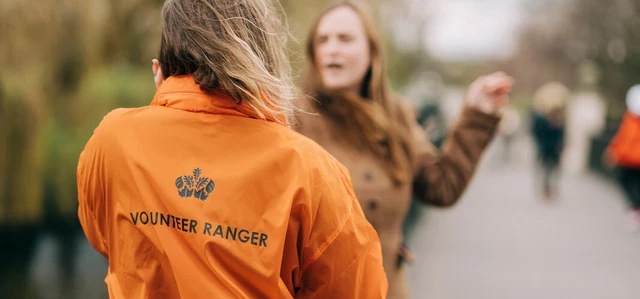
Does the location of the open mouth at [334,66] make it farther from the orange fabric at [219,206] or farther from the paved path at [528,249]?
the paved path at [528,249]

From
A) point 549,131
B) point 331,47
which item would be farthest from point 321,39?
point 549,131

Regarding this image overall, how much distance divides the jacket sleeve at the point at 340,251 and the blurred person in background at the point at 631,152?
886cm

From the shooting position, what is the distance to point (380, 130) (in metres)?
2.93

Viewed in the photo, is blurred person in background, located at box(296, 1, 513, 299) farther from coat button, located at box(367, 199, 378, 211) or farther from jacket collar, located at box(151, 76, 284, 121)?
jacket collar, located at box(151, 76, 284, 121)

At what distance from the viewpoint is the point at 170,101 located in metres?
1.76

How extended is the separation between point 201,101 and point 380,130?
1285 mm

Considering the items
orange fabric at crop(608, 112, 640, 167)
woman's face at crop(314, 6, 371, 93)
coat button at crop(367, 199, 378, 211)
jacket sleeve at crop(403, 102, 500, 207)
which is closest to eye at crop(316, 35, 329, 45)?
woman's face at crop(314, 6, 371, 93)

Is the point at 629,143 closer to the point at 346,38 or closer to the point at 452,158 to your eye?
the point at 452,158

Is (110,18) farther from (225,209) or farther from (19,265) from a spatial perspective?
(225,209)

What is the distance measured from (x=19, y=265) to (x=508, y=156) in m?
16.5

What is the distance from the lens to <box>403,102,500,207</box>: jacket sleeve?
10.2 feet

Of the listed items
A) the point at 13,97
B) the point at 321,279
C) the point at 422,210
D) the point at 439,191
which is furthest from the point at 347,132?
the point at 422,210

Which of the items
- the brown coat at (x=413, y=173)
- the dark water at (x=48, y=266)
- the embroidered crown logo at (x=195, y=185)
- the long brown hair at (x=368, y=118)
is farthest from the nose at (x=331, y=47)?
the dark water at (x=48, y=266)

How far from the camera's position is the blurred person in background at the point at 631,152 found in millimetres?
10086
